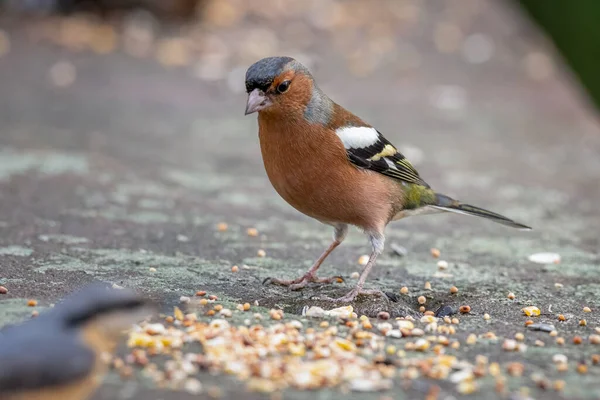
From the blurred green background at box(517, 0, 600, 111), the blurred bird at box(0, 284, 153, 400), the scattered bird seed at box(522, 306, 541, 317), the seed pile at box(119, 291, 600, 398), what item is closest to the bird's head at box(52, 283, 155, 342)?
the blurred bird at box(0, 284, 153, 400)

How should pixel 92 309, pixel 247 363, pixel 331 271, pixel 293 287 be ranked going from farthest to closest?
pixel 331 271
pixel 293 287
pixel 247 363
pixel 92 309

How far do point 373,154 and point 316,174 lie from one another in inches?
18.7

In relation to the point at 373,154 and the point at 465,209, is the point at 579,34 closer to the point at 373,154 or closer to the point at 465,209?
the point at 465,209

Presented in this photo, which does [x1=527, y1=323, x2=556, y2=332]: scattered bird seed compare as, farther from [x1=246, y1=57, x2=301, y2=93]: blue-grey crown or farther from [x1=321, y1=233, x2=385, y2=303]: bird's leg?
[x1=246, y1=57, x2=301, y2=93]: blue-grey crown

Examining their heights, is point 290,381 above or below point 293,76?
below

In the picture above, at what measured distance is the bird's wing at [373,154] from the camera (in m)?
4.72

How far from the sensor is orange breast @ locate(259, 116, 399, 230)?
450cm

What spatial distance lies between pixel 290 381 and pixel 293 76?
6.26ft

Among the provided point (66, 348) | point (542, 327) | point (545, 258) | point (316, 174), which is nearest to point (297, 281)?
point (316, 174)

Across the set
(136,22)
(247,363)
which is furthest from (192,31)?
(247,363)

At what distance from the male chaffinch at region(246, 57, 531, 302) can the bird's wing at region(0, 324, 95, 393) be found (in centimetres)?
181

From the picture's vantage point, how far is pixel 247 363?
3344 mm

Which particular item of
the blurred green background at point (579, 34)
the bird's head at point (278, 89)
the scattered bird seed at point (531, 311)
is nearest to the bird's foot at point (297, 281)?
the bird's head at point (278, 89)

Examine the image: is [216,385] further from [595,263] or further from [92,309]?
[595,263]
